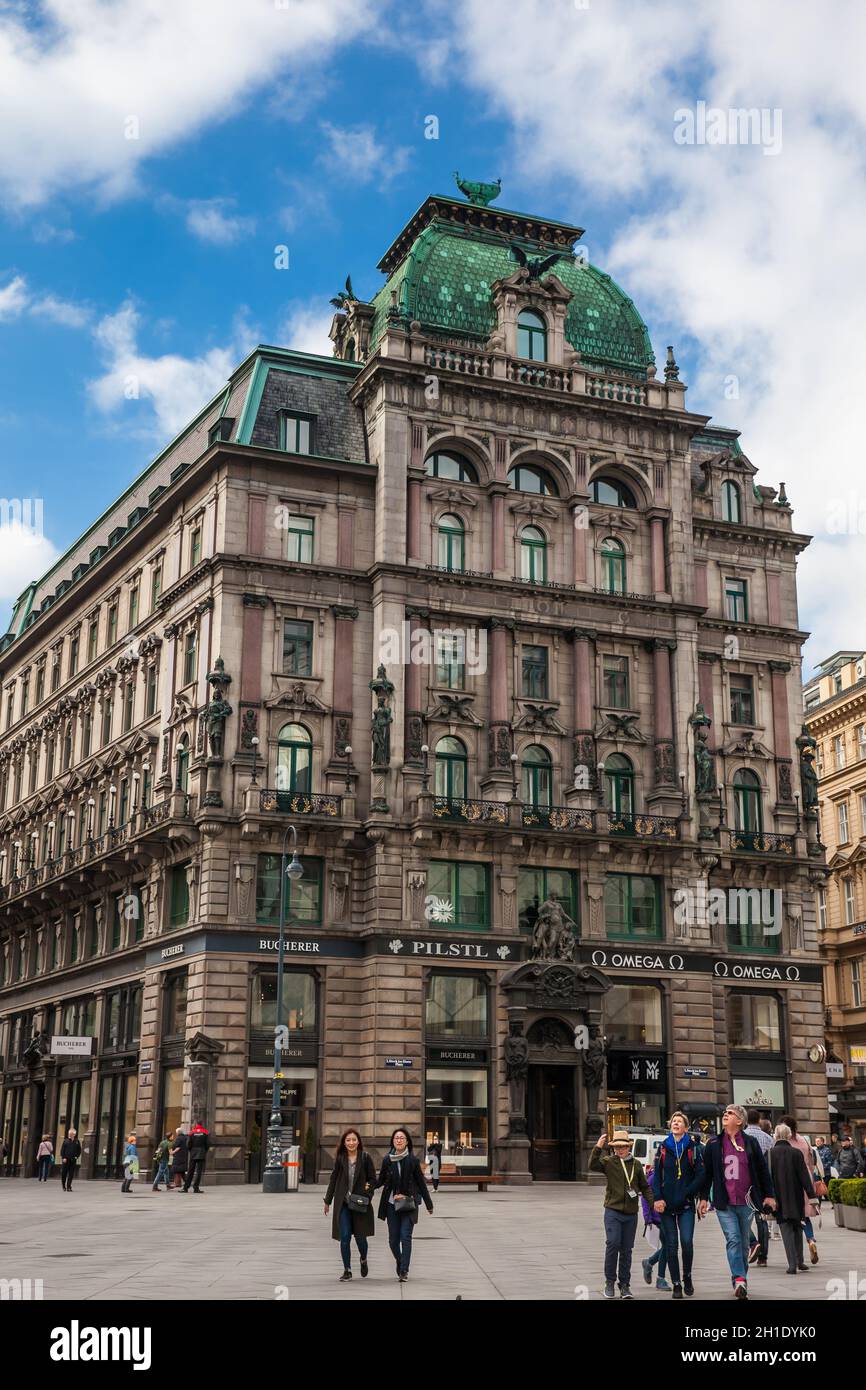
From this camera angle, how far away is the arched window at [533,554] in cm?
6047

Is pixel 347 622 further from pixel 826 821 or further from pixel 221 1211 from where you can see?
pixel 826 821

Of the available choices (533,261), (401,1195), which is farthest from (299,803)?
(401,1195)

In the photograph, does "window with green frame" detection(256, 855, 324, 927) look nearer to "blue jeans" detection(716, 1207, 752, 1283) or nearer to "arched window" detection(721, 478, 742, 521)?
"arched window" detection(721, 478, 742, 521)

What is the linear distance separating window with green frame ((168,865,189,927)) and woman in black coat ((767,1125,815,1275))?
36.4m

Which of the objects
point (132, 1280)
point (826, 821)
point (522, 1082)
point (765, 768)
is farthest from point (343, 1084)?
point (826, 821)

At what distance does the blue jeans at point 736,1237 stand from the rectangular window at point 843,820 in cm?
7112

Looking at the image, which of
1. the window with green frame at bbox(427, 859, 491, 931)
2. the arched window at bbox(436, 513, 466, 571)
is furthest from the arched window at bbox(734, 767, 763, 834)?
the arched window at bbox(436, 513, 466, 571)

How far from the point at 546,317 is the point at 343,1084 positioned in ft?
101

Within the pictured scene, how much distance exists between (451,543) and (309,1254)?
37.6 m

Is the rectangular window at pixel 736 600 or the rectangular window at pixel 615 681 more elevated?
the rectangular window at pixel 736 600

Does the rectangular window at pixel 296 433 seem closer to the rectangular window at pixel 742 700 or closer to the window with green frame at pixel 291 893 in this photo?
the window with green frame at pixel 291 893

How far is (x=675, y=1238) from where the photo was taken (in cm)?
1958

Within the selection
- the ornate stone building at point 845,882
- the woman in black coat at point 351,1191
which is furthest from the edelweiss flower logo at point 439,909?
the woman in black coat at point 351,1191

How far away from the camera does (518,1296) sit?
18.6 m
